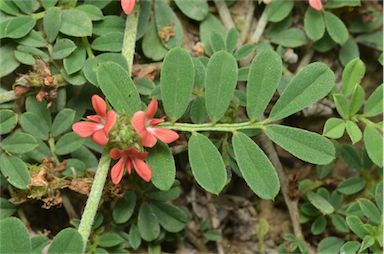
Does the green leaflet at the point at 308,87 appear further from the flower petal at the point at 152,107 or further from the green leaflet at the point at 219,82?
the flower petal at the point at 152,107

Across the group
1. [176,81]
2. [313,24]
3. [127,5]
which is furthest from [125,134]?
[313,24]

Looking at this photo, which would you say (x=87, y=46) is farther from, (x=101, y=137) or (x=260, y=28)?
(x=260, y=28)

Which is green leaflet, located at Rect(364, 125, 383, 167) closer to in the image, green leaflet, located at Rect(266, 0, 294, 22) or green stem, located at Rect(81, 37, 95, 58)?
green leaflet, located at Rect(266, 0, 294, 22)

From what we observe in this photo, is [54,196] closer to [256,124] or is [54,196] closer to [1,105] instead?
[1,105]

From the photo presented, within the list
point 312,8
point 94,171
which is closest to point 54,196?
point 94,171

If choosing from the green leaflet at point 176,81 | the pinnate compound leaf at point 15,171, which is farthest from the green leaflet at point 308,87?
the pinnate compound leaf at point 15,171

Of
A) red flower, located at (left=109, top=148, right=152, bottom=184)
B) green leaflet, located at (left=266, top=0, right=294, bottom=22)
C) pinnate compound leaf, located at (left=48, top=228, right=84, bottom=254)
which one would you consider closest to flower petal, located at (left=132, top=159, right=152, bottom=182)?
red flower, located at (left=109, top=148, right=152, bottom=184)
